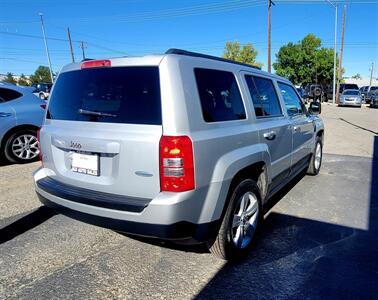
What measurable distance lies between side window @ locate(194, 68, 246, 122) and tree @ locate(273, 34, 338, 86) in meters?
50.3

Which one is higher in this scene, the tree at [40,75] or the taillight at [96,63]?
the tree at [40,75]

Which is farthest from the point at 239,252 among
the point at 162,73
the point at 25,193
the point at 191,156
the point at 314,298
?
the point at 25,193

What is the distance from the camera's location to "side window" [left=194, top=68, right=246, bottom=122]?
261 centimetres

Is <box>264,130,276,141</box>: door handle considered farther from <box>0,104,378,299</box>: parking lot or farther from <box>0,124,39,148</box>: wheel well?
<box>0,124,39,148</box>: wheel well

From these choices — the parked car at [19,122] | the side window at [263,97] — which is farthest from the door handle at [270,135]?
the parked car at [19,122]

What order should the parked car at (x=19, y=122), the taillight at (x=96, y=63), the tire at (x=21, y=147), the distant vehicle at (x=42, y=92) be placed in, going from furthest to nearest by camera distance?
the distant vehicle at (x=42, y=92)
the tire at (x=21, y=147)
the parked car at (x=19, y=122)
the taillight at (x=96, y=63)

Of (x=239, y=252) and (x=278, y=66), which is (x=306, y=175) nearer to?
(x=239, y=252)

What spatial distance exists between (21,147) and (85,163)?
4.97 metres

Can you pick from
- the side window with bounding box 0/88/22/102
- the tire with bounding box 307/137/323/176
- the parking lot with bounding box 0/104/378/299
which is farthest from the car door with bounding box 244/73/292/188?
the side window with bounding box 0/88/22/102

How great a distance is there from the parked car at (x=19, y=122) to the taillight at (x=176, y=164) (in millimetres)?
5490

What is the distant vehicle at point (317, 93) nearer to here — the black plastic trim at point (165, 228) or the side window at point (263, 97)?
the side window at point (263, 97)

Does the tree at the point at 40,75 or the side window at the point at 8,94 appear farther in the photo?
the tree at the point at 40,75

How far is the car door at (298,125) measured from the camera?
4410mm

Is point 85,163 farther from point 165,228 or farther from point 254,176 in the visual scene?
point 254,176
